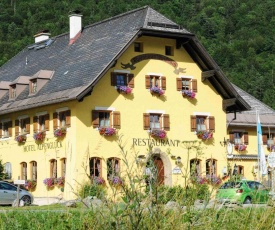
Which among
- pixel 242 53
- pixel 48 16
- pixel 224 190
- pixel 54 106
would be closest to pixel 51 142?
pixel 54 106

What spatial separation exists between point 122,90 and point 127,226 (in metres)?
24.5

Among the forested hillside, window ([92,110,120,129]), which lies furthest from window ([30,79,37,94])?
the forested hillside

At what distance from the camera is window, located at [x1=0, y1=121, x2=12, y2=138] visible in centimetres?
3634

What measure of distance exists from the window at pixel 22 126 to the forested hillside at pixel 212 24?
34055 mm

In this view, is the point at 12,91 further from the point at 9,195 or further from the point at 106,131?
the point at 9,195

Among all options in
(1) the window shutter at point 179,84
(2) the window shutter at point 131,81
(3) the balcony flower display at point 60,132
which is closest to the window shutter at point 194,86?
(1) the window shutter at point 179,84

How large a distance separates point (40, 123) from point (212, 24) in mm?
58731

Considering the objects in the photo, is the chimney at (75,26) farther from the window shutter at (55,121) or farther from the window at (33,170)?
the window at (33,170)

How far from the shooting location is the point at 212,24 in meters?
90.1

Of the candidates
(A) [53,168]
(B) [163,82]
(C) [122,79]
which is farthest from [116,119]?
(A) [53,168]

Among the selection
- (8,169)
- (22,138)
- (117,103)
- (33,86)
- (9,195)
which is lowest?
(9,195)

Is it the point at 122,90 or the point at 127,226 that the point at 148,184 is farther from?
the point at 122,90

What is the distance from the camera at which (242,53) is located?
80.7 metres

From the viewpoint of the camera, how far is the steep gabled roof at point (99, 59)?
103 ft
